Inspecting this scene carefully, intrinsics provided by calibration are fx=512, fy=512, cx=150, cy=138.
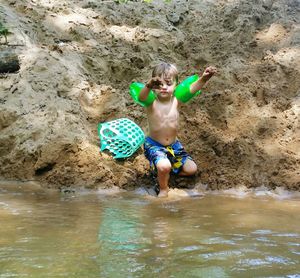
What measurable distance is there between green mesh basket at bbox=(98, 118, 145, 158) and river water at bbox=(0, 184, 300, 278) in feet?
1.88

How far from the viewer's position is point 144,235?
3.04 metres

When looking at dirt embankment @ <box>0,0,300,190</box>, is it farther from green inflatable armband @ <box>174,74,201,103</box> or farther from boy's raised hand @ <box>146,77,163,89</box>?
boy's raised hand @ <box>146,77,163,89</box>

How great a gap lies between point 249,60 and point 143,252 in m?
3.86

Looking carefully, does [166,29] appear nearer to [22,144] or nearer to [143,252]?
[22,144]

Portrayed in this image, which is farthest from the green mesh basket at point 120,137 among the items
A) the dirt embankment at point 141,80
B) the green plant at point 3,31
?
the green plant at point 3,31

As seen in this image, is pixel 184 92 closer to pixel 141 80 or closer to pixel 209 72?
pixel 209 72

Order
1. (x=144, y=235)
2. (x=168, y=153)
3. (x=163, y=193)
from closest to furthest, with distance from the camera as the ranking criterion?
(x=144, y=235) → (x=163, y=193) → (x=168, y=153)

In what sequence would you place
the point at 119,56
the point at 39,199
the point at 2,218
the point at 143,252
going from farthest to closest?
the point at 119,56
the point at 39,199
the point at 2,218
the point at 143,252

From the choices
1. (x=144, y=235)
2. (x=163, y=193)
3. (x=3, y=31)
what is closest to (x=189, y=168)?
(x=163, y=193)

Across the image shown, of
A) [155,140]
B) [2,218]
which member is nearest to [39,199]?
[2,218]

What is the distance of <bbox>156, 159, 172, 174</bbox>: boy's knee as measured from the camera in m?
4.37

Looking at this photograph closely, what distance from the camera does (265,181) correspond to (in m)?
4.53

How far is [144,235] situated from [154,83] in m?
1.82

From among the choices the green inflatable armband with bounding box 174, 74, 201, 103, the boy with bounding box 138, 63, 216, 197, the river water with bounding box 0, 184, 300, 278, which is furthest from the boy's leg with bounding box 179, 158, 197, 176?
the green inflatable armband with bounding box 174, 74, 201, 103
